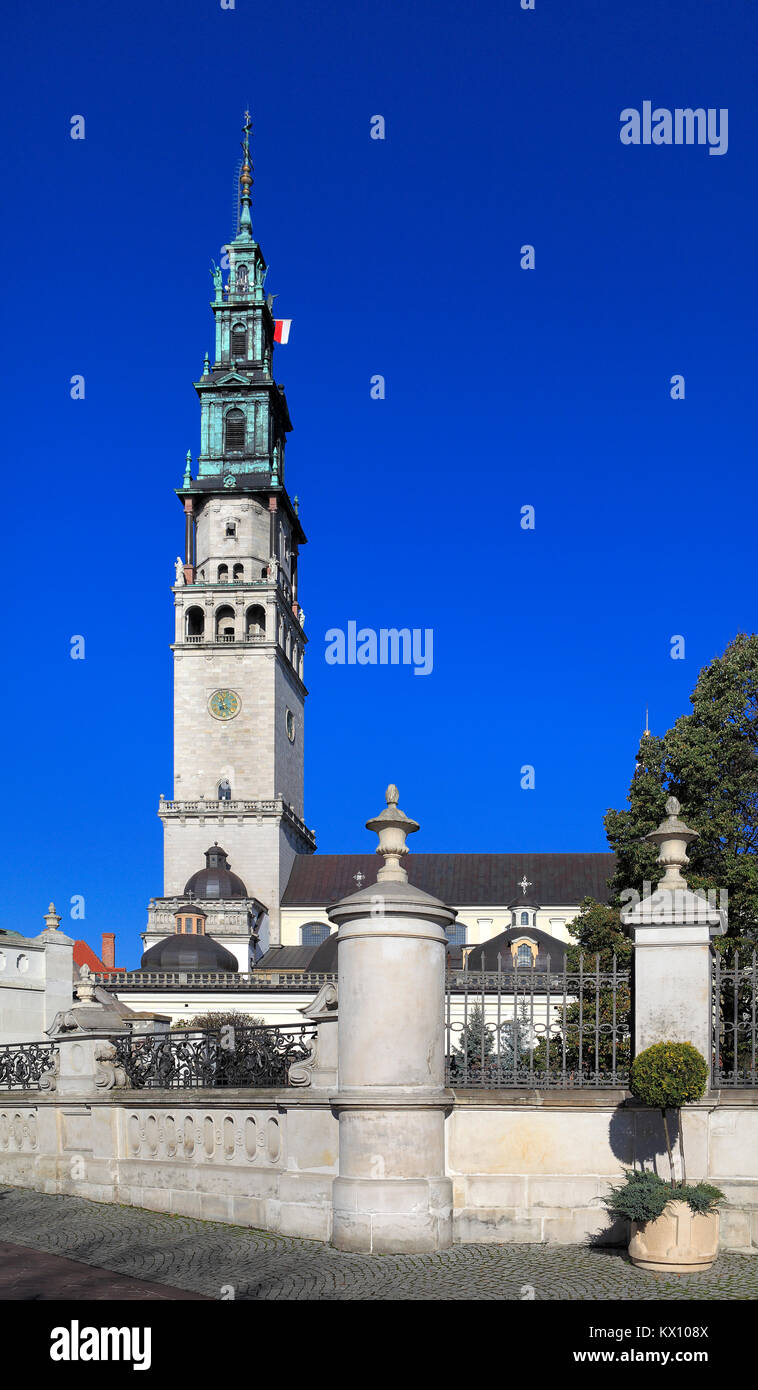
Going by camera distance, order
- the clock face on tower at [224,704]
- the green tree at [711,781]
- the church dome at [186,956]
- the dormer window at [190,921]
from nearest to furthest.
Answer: the green tree at [711,781] < the church dome at [186,956] < the dormer window at [190,921] < the clock face on tower at [224,704]

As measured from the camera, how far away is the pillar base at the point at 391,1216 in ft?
41.4

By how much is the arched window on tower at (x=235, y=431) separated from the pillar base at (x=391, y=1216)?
8143 centimetres

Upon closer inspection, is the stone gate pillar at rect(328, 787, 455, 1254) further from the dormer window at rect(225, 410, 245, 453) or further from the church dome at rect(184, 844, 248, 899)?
the dormer window at rect(225, 410, 245, 453)

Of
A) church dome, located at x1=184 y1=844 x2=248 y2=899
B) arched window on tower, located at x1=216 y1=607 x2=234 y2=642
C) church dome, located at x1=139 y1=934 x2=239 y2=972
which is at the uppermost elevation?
arched window on tower, located at x1=216 y1=607 x2=234 y2=642

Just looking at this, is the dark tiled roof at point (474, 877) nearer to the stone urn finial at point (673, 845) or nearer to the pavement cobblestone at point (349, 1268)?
the pavement cobblestone at point (349, 1268)

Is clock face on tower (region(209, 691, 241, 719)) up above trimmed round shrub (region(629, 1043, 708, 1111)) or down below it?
above

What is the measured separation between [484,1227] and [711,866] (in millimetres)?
→ 18287

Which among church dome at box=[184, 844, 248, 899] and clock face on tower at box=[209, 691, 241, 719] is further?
clock face on tower at box=[209, 691, 241, 719]

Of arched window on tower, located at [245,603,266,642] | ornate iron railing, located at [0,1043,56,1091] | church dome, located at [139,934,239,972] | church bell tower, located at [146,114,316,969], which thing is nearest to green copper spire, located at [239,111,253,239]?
church bell tower, located at [146,114,316,969]

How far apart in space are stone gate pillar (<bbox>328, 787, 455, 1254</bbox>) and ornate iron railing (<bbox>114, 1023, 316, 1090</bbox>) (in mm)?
1458

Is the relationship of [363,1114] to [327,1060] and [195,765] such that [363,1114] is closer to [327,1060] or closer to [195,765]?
[327,1060]

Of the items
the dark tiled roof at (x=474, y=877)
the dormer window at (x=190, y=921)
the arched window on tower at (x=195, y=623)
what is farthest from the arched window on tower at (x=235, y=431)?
the dormer window at (x=190, y=921)

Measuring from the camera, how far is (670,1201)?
1151cm

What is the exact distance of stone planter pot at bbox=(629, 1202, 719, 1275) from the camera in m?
11.5
